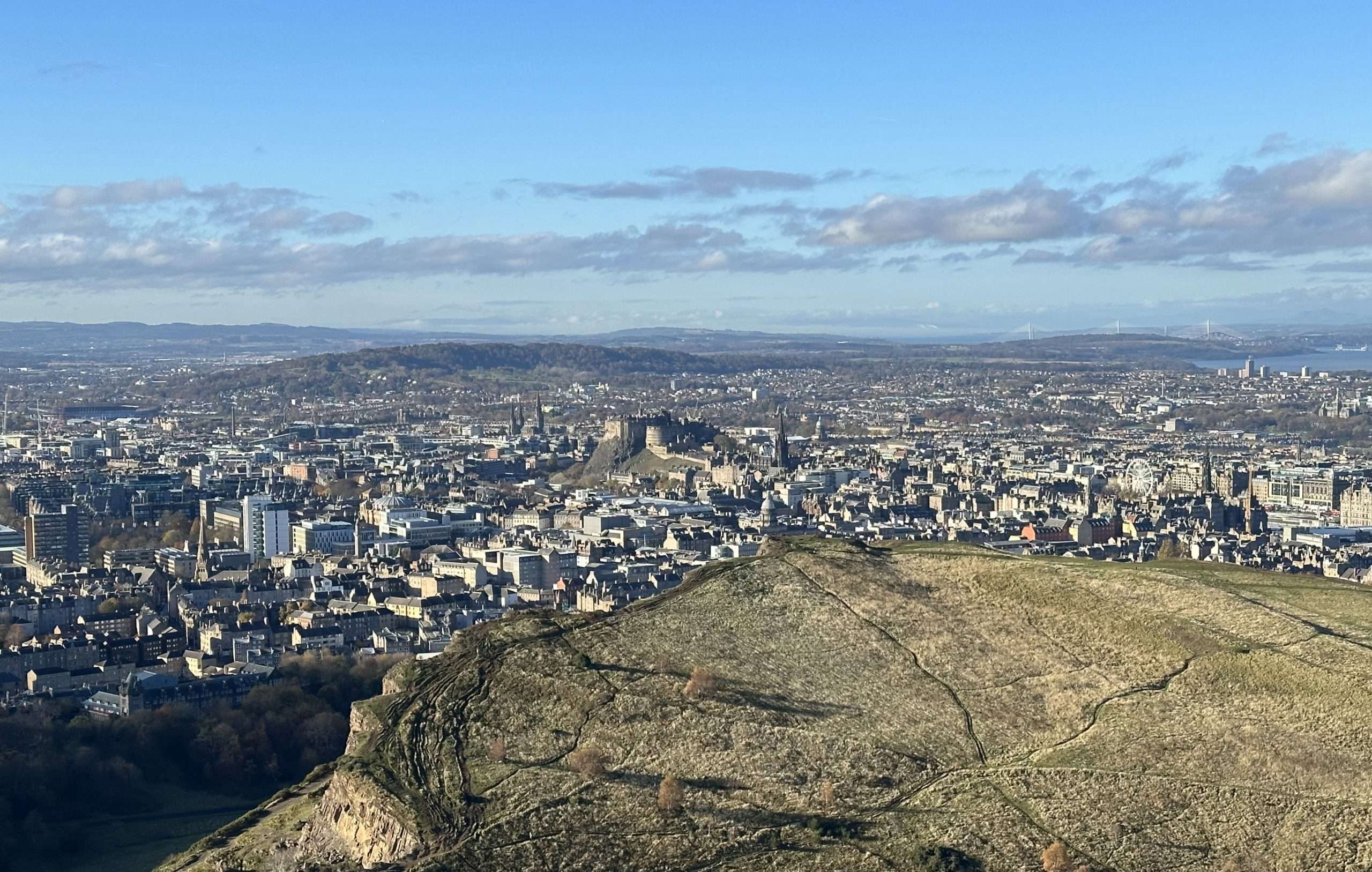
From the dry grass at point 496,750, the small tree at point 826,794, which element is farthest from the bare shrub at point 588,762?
the small tree at point 826,794

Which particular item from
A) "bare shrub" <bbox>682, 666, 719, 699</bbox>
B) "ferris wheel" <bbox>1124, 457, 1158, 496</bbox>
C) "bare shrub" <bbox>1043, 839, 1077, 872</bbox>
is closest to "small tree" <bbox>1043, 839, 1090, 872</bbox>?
"bare shrub" <bbox>1043, 839, 1077, 872</bbox>

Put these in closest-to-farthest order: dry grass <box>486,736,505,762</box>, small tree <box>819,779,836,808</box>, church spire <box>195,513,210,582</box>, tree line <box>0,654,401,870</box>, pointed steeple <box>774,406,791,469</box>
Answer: small tree <box>819,779,836,808</box>
dry grass <box>486,736,505,762</box>
tree line <box>0,654,401,870</box>
church spire <box>195,513,210,582</box>
pointed steeple <box>774,406,791,469</box>

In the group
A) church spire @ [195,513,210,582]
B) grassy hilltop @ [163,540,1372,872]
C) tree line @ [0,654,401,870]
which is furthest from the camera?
church spire @ [195,513,210,582]

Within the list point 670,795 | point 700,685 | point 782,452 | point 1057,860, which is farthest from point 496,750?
point 782,452

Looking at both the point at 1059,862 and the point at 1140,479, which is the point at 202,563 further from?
the point at 1059,862

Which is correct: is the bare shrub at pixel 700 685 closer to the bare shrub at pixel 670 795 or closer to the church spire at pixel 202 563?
the bare shrub at pixel 670 795

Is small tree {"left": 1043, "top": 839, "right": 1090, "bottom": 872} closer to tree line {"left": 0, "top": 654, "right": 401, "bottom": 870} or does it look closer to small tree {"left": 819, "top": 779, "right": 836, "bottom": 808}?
small tree {"left": 819, "top": 779, "right": 836, "bottom": 808}
